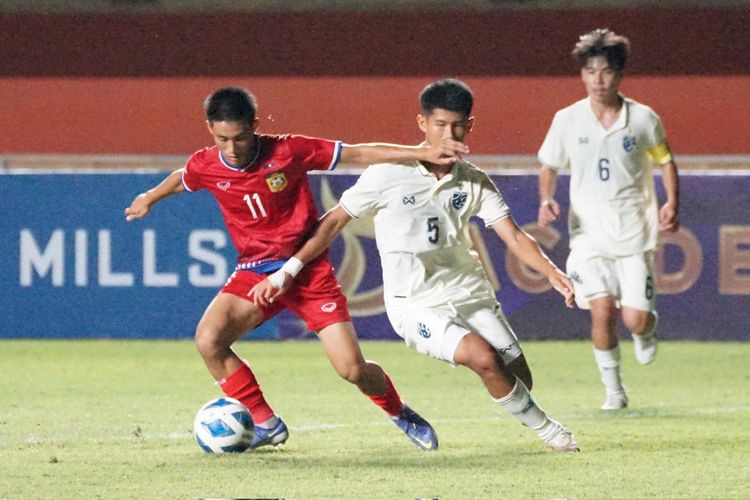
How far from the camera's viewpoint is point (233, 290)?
22.4ft

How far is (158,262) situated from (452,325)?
234 inches

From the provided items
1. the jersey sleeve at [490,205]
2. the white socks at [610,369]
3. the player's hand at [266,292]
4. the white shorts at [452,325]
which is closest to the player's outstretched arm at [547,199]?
the white socks at [610,369]

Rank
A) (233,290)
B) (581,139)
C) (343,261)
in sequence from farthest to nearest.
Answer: (343,261) < (581,139) < (233,290)

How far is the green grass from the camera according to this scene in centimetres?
567

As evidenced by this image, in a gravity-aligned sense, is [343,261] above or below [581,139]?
below

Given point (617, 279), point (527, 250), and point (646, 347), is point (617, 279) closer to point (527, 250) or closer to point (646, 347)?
point (646, 347)

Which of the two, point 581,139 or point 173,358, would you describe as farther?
point 173,358

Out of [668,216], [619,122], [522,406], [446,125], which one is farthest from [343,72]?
[522,406]

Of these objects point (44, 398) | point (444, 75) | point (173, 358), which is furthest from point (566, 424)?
point (444, 75)

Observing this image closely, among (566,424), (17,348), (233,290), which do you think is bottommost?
(17,348)

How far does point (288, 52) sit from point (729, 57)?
5381mm

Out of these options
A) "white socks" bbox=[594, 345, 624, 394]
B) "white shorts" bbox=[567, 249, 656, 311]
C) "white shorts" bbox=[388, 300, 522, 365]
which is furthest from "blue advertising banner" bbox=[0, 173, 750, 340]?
"white shorts" bbox=[388, 300, 522, 365]

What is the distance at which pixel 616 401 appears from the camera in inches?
324

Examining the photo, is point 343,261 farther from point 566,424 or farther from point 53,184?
point 566,424
